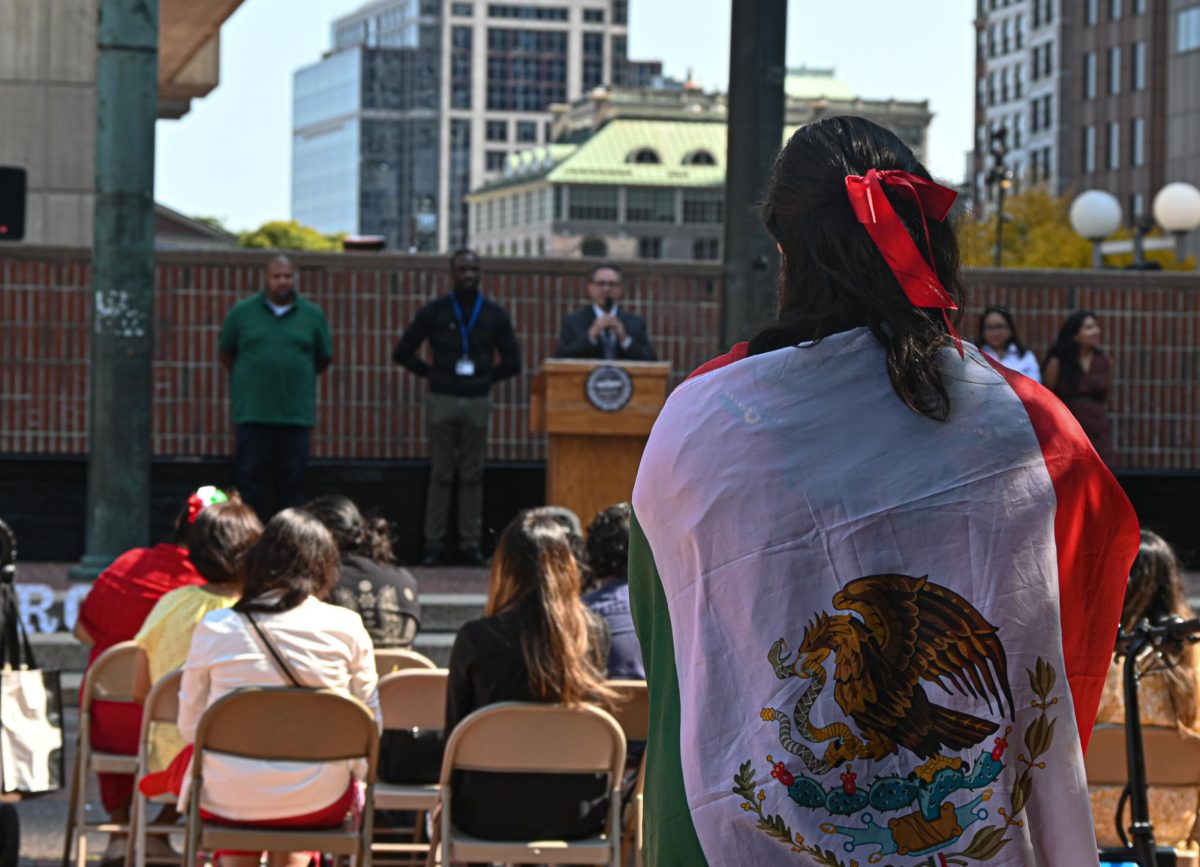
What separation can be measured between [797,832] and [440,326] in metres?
10.9

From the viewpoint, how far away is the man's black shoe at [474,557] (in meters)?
13.7

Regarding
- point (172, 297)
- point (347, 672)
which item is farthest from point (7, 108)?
point (347, 672)

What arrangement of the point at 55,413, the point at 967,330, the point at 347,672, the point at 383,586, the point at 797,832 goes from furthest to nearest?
the point at 967,330
the point at 55,413
the point at 383,586
the point at 347,672
the point at 797,832

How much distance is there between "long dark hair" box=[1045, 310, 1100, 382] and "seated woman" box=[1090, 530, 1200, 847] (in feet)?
28.5

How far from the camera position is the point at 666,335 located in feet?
49.0

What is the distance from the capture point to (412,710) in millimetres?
6277

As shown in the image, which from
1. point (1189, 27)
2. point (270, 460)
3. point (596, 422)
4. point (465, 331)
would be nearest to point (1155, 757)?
point (596, 422)

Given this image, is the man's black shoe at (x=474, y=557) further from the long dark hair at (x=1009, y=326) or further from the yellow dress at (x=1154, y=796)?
the yellow dress at (x=1154, y=796)

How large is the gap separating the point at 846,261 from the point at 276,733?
3271 millimetres

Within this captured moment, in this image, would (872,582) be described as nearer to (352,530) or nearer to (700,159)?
(352,530)

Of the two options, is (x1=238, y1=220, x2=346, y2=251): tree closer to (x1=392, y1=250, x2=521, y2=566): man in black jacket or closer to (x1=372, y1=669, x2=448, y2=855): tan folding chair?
(x1=392, y1=250, x2=521, y2=566): man in black jacket

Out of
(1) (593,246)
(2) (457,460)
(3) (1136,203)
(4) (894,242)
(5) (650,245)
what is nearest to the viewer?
(4) (894,242)

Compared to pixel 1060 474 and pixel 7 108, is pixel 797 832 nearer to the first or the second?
pixel 1060 474

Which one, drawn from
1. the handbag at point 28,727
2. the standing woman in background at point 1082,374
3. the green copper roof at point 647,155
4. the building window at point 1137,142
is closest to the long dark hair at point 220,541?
the handbag at point 28,727
